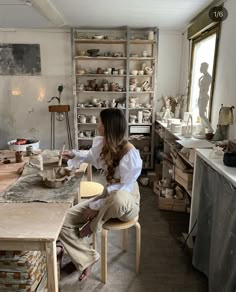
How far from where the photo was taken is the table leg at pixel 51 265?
3.94 ft

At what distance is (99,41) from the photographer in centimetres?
390

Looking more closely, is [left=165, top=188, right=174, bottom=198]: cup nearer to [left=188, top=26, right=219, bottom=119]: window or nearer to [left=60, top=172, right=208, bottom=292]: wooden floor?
[left=60, top=172, right=208, bottom=292]: wooden floor

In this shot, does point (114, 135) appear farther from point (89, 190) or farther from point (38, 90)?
point (38, 90)

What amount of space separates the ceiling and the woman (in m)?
1.73

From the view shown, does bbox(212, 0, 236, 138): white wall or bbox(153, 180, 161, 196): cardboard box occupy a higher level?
bbox(212, 0, 236, 138): white wall

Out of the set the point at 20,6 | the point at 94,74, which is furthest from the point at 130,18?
the point at 20,6

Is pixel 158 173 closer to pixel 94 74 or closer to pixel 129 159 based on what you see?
pixel 94 74

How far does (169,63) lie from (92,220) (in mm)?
3268

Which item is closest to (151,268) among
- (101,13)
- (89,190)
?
(89,190)

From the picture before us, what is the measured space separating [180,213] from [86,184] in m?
1.11

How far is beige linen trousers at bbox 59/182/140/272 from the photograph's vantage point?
162cm

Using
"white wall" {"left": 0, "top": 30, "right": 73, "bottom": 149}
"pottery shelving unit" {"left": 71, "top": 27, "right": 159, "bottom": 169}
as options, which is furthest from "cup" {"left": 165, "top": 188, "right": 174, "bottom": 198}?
"white wall" {"left": 0, "top": 30, "right": 73, "bottom": 149}

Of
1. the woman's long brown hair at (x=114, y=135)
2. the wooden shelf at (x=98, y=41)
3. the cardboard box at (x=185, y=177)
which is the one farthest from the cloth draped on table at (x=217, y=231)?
the wooden shelf at (x=98, y=41)

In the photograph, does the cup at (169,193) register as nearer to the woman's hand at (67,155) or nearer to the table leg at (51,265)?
the woman's hand at (67,155)
